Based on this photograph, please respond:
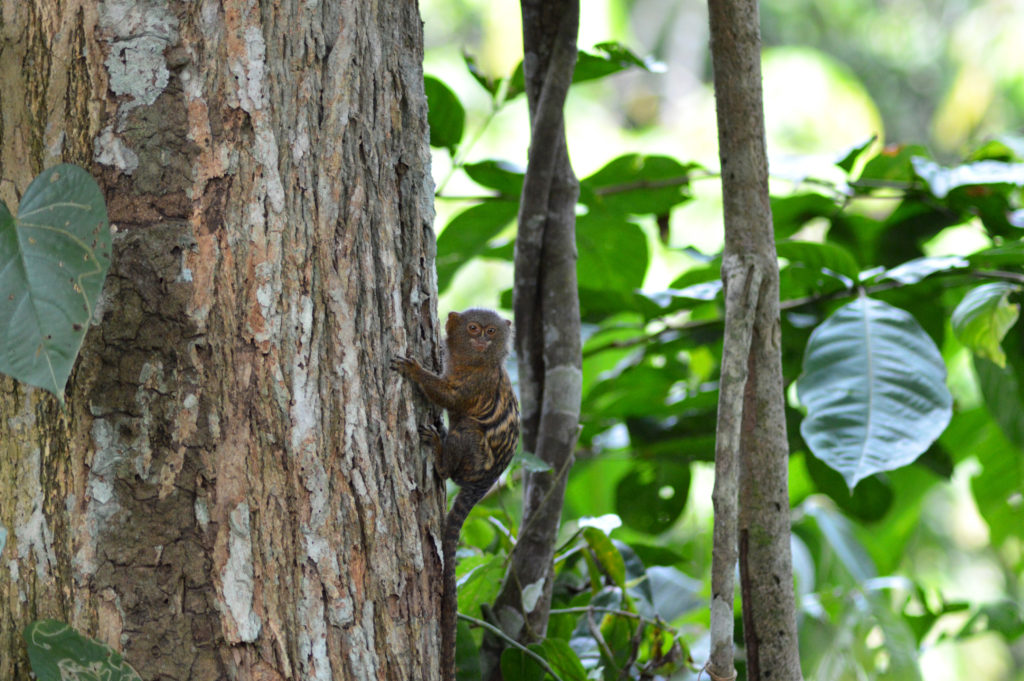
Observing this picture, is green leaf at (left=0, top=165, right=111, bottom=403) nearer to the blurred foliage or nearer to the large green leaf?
the blurred foliage

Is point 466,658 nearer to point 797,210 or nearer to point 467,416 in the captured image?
point 467,416

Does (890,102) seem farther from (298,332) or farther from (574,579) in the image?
(298,332)

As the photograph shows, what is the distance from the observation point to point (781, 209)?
2373 millimetres

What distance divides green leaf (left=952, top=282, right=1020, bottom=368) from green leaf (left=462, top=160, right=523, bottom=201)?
1.04 m

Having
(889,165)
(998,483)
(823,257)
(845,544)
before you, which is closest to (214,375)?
(823,257)

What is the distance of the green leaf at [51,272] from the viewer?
913 millimetres

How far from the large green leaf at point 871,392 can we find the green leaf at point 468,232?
885 millimetres

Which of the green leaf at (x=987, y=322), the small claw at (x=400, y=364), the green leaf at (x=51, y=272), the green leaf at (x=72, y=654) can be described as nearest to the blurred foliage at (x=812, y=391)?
the green leaf at (x=987, y=322)

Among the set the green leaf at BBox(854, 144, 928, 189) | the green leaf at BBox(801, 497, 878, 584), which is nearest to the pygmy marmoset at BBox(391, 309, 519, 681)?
the green leaf at BBox(854, 144, 928, 189)

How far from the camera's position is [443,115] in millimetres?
2016

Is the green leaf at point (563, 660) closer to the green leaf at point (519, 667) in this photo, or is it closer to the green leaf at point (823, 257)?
the green leaf at point (519, 667)

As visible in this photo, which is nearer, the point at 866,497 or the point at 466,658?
the point at 466,658

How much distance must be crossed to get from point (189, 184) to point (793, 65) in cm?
925

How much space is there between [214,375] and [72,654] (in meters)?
0.36
